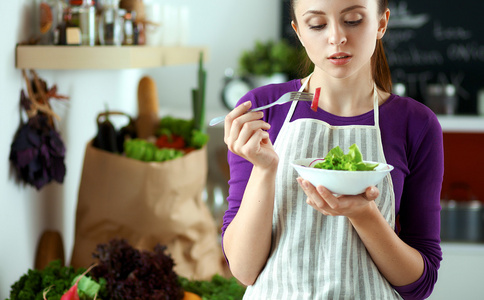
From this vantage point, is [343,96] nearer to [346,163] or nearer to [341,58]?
[341,58]

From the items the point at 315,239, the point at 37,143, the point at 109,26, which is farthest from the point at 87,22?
the point at 315,239

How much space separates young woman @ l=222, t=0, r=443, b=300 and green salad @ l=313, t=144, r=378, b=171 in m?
0.08

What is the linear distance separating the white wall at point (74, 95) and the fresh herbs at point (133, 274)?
286 millimetres

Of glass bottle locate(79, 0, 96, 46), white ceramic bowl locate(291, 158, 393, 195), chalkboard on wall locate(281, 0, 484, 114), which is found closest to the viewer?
white ceramic bowl locate(291, 158, 393, 195)

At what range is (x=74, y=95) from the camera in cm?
218

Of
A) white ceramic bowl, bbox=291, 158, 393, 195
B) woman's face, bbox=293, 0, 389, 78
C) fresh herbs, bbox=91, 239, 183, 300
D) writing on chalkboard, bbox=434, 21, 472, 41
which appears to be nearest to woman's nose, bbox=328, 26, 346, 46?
woman's face, bbox=293, 0, 389, 78

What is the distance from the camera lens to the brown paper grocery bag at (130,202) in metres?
1.90

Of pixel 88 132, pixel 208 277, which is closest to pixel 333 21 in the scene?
pixel 208 277

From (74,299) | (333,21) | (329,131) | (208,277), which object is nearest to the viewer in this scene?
(333,21)

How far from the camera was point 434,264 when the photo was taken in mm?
1107

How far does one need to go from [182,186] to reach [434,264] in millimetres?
1011

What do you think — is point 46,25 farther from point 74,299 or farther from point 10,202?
point 74,299

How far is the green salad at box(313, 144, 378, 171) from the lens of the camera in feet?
2.96

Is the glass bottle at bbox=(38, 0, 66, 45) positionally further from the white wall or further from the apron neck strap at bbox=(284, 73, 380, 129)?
the apron neck strap at bbox=(284, 73, 380, 129)
